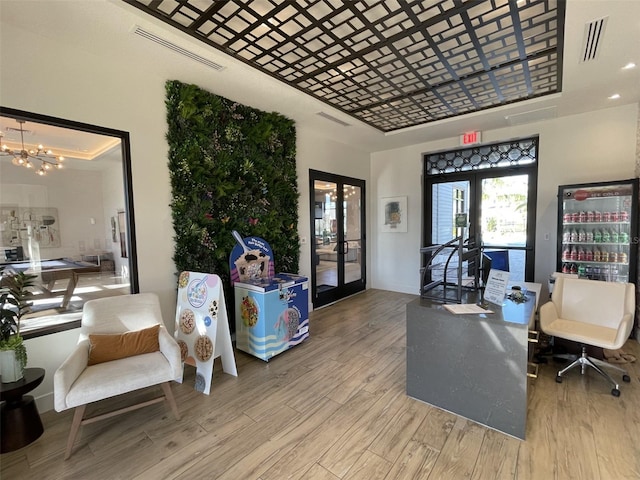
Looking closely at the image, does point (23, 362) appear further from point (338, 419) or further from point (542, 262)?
point (542, 262)

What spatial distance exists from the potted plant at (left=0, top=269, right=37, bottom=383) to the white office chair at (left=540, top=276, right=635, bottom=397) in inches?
167

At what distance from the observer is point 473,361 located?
215 cm

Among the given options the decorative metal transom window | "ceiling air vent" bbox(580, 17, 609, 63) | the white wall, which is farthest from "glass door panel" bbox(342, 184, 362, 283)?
"ceiling air vent" bbox(580, 17, 609, 63)

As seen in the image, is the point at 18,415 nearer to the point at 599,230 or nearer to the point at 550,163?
the point at 599,230

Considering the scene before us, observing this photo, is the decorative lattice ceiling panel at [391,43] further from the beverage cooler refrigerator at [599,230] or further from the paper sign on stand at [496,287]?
the paper sign on stand at [496,287]

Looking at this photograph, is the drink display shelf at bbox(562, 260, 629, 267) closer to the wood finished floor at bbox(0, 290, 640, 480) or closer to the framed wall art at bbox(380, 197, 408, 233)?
the wood finished floor at bbox(0, 290, 640, 480)

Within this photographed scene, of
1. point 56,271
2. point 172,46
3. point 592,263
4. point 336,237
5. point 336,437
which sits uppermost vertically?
point 172,46

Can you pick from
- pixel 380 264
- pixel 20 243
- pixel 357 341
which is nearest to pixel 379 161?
pixel 380 264

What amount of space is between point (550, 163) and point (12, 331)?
6.51 m

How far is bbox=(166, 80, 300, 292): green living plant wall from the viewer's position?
3150 millimetres

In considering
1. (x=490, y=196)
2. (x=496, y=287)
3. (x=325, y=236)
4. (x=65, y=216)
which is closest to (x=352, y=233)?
(x=325, y=236)

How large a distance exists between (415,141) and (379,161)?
35.6 inches

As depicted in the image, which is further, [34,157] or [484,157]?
[484,157]

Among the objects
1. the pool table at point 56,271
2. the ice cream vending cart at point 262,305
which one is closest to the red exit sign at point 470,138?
the ice cream vending cart at point 262,305
